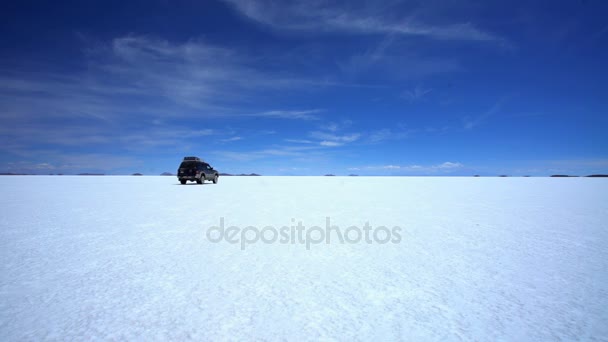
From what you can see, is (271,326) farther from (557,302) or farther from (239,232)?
(239,232)

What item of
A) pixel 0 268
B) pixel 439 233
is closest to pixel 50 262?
pixel 0 268

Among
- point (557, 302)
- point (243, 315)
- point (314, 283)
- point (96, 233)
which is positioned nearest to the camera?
point (243, 315)

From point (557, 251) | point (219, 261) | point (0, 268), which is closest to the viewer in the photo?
point (0, 268)

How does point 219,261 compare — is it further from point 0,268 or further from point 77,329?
point 0,268

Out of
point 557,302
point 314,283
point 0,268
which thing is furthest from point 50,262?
point 557,302

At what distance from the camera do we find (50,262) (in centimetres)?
480

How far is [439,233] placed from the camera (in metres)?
7.13

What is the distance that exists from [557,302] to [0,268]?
23.6 feet

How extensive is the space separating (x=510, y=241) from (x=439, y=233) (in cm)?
135

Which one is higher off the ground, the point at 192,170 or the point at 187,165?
the point at 187,165

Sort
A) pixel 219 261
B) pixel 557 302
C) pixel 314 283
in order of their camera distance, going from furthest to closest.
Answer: pixel 219 261 < pixel 314 283 < pixel 557 302

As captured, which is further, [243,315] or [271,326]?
[243,315]

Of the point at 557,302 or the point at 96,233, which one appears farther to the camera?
the point at 96,233

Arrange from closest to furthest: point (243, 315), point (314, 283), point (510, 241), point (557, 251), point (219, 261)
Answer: point (243, 315) → point (314, 283) → point (219, 261) → point (557, 251) → point (510, 241)
